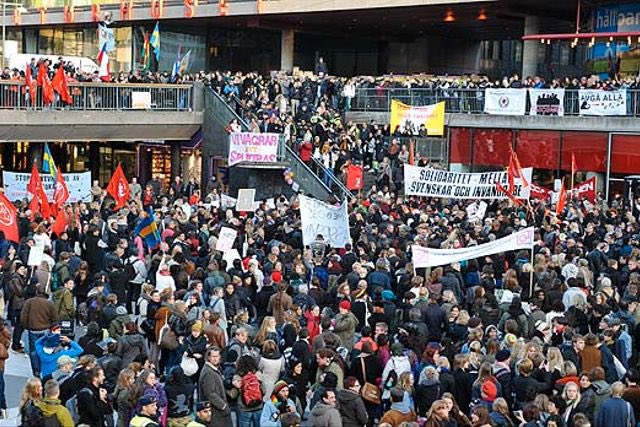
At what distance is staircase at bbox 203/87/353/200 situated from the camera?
3462 centimetres

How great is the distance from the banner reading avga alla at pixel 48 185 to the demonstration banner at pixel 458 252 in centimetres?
1020

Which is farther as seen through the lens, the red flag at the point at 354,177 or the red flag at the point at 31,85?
the red flag at the point at 31,85

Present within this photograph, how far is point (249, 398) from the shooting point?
39.2 feet

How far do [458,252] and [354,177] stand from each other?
645 inches

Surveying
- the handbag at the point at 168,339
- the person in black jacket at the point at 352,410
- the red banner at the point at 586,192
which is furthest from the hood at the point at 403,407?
the red banner at the point at 586,192

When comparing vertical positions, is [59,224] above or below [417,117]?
below

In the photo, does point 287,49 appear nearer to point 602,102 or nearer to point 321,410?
point 602,102

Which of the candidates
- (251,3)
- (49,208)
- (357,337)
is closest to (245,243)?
(49,208)

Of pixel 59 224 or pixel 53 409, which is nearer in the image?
pixel 53 409

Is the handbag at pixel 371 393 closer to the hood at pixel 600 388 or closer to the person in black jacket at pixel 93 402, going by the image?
the hood at pixel 600 388

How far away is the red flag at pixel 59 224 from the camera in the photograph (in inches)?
830

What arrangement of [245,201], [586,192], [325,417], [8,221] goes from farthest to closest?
[586,192] < [245,201] < [8,221] < [325,417]

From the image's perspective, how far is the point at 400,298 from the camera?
688 inches

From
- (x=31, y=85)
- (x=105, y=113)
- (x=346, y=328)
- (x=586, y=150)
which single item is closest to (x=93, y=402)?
(x=346, y=328)
